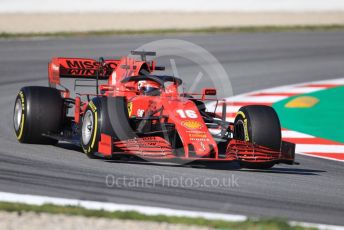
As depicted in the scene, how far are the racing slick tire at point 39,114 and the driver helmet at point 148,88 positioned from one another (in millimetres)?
1159

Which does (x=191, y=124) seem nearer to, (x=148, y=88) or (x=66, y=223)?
(x=148, y=88)

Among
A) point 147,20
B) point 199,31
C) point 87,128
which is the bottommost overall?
point 87,128

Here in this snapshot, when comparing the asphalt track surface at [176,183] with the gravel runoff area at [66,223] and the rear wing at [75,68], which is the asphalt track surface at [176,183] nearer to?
the gravel runoff area at [66,223]

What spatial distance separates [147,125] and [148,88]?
0.76 meters

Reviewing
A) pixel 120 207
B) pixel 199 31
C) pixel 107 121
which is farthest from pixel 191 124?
pixel 199 31

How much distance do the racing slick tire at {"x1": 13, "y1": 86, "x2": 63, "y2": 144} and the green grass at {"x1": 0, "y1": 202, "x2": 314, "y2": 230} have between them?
3.76 meters

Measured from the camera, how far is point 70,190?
875 centimetres

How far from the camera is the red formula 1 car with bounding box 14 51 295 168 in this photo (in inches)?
405

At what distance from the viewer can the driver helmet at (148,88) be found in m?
11.4

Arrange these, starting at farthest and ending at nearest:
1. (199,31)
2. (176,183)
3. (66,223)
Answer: (199,31) < (176,183) < (66,223)

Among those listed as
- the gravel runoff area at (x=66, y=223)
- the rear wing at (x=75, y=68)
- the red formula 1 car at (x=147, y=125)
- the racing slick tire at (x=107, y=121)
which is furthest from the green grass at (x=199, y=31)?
the gravel runoff area at (x=66, y=223)

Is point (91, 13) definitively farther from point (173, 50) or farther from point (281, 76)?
point (281, 76)

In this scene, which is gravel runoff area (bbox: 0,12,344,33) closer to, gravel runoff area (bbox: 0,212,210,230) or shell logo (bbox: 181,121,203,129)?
shell logo (bbox: 181,121,203,129)

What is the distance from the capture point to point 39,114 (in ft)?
37.9
